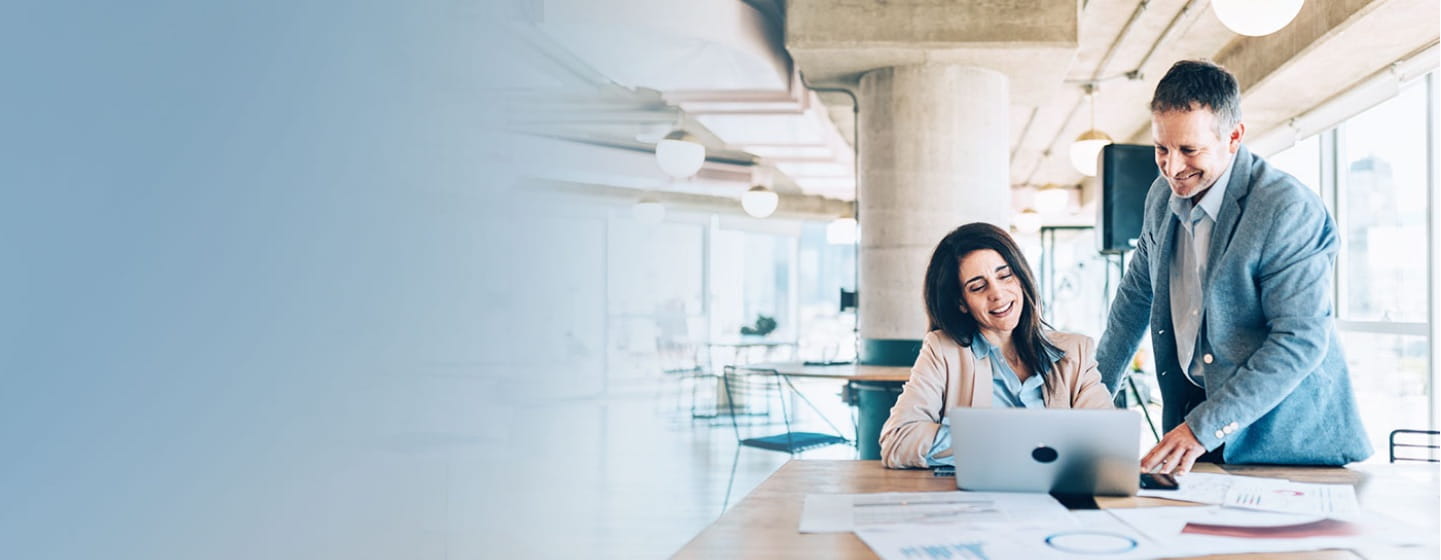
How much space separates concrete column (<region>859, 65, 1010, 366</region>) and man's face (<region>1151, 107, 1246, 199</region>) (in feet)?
13.1

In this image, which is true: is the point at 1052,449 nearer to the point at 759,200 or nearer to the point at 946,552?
the point at 946,552

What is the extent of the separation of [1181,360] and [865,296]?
13.7 feet

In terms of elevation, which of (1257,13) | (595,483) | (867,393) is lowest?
(595,483)

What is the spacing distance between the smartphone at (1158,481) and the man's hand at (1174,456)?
0.12ft

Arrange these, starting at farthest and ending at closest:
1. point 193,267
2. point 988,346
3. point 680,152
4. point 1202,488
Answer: point 680,152 < point 988,346 < point 1202,488 < point 193,267

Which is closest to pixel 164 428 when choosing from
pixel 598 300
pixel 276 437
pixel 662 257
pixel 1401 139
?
pixel 276 437

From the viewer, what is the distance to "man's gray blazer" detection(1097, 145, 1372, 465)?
192 centimetres

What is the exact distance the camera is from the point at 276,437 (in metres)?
1.20

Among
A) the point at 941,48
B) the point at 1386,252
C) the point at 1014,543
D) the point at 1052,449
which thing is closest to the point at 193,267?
the point at 1014,543

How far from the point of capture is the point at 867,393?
6277mm

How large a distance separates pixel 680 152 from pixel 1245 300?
560 centimetres

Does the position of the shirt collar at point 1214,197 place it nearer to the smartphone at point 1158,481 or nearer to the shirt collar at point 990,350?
the shirt collar at point 990,350

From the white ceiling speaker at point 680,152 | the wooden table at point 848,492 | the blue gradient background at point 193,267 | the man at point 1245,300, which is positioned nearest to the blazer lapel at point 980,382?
the wooden table at point 848,492

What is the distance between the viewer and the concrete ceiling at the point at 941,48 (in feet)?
17.6
